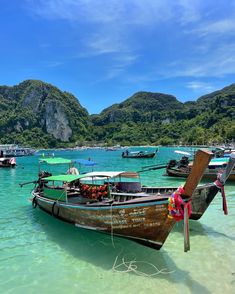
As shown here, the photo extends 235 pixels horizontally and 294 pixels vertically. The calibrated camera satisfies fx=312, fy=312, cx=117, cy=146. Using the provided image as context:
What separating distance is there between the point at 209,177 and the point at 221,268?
69.5 feet

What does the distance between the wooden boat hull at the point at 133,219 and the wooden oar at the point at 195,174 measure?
1.06m

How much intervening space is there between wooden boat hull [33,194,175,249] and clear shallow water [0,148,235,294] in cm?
63

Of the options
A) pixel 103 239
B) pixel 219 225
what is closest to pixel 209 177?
pixel 219 225

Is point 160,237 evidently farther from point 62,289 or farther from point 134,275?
point 62,289

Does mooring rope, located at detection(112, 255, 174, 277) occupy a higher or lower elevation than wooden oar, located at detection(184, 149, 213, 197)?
lower

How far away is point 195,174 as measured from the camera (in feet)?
30.2

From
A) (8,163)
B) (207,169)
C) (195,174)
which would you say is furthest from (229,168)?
(8,163)

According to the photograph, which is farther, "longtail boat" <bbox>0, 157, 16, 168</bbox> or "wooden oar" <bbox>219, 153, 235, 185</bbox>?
"longtail boat" <bbox>0, 157, 16, 168</bbox>

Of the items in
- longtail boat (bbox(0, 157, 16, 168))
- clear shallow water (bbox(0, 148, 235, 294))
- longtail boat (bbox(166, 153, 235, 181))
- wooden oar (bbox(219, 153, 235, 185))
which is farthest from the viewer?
longtail boat (bbox(0, 157, 16, 168))

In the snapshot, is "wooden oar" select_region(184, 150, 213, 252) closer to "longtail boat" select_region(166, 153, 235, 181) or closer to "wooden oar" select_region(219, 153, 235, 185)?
"wooden oar" select_region(219, 153, 235, 185)

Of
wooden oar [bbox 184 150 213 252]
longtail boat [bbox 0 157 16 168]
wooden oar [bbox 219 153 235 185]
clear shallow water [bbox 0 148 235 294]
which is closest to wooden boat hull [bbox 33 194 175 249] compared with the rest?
clear shallow water [bbox 0 148 235 294]

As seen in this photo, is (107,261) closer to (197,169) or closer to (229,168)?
(197,169)

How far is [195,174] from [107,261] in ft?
14.7

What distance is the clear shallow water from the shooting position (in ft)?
29.9
